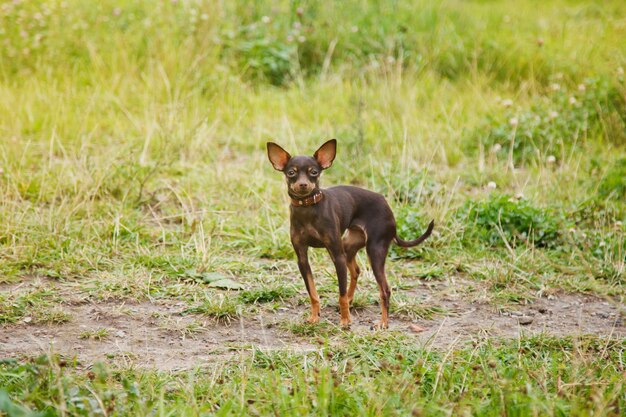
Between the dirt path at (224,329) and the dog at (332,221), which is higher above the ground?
the dog at (332,221)

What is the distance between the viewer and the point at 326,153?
396 cm

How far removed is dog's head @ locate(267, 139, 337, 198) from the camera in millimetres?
3791

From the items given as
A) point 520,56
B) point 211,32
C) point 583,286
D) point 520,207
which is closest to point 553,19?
point 520,56

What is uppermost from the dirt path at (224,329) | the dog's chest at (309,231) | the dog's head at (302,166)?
the dog's head at (302,166)

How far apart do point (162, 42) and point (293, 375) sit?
217 inches

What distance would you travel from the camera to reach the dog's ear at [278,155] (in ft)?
12.9

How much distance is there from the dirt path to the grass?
2.3 inches

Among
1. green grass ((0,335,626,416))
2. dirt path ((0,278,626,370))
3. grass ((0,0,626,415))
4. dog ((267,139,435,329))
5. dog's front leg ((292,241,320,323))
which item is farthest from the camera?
dog's front leg ((292,241,320,323))

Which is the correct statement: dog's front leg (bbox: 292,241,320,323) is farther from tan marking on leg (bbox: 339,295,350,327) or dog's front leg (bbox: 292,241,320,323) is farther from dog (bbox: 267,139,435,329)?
tan marking on leg (bbox: 339,295,350,327)

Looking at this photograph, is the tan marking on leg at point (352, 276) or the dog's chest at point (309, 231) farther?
the tan marking on leg at point (352, 276)

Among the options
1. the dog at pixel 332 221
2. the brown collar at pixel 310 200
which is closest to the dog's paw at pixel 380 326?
the dog at pixel 332 221

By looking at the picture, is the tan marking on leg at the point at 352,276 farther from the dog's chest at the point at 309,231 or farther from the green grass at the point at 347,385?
→ the green grass at the point at 347,385

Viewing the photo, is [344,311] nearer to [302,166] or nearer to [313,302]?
[313,302]

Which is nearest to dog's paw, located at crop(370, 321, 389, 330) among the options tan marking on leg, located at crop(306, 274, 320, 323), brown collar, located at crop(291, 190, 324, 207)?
tan marking on leg, located at crop(306, 274, 320, 323)
